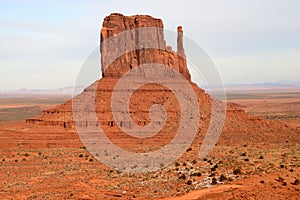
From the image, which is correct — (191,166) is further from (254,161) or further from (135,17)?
(135,17)

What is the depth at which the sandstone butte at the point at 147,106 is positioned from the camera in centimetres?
5409

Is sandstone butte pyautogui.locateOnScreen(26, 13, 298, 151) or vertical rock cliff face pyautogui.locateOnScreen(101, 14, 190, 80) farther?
vertical rock cliff face pyautogui.locateOnScreen(101, 14, 190, 80)

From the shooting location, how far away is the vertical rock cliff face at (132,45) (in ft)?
223

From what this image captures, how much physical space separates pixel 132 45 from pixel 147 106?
1308 centimetres

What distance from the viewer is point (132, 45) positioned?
68.7 meters

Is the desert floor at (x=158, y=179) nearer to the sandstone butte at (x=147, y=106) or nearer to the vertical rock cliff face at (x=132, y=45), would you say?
the sandstone butte at (x=147, y=106)

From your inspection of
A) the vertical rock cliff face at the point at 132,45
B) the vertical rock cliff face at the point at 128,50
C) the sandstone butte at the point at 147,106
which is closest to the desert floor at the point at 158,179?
the sandstone butte at the point at 147,106

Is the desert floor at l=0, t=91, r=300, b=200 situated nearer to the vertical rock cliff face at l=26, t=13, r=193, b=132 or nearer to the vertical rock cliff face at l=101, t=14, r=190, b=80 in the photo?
the vertical rock cliff face at l=26, t=13, r=193, b=132

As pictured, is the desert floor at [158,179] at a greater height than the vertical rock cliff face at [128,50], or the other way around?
the vertical rock cliff face at [128,50]

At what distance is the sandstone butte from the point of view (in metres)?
54.1

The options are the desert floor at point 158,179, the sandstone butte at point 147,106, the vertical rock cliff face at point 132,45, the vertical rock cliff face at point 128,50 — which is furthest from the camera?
the vertical rock cliff face at point 132,45

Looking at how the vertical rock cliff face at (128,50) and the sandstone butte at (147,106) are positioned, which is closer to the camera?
the sandstone butte at (147,106)

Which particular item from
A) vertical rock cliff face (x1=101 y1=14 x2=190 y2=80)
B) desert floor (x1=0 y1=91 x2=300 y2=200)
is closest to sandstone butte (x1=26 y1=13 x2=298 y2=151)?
vertical rock cliff face (x1=101 y1=14 x2=190 y2=80)

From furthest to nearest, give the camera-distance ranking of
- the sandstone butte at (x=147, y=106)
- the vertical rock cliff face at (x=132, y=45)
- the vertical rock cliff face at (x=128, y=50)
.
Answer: the vertical rock cliff face at (x=132, y=45) < the vertical rock cliff face at (x=128, y=50) < the sandstone butte at (x=147, y=106)
